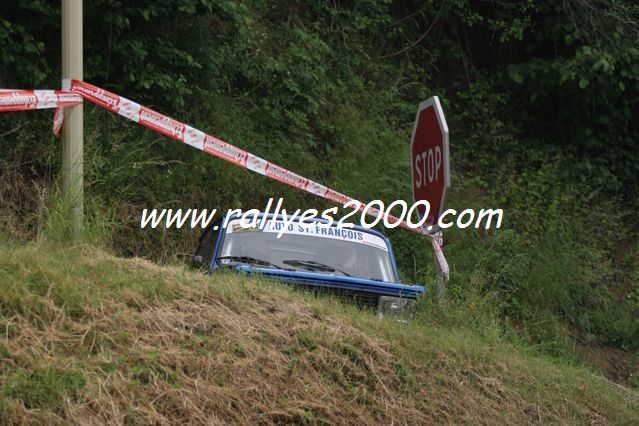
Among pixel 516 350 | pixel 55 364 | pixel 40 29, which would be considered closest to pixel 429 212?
pixel 516 350

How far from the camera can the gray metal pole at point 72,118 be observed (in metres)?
7.44

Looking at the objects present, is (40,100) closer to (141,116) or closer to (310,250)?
(141,116)

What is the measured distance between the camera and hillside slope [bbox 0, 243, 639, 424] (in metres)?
4.73

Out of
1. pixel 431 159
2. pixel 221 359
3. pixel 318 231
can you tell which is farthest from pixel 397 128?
pixel 221 359

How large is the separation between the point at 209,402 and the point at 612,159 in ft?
40.5

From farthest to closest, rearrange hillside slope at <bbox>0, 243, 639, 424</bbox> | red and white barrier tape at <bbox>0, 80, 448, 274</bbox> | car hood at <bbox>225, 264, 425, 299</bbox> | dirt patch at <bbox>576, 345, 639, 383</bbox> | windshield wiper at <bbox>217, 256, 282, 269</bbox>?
dirt patch at <bbox>576, 345, 639, 383</bbox> → windshield wiper at <bbox>217, 256, 282, 269</bbox> → red and white barrier tape at <bbox>0, 80, 448, 274</bbox> → car hood at <bbox>225, 264, 425, 299</bbox> → hillside slope at <bbox>0, 243, 639, 424</bbox>

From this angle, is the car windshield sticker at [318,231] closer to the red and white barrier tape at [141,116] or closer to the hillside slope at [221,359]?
the red and white barrier tape at [141,116]

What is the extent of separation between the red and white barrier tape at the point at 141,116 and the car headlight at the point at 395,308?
3.46 ft

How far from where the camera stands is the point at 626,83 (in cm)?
1532

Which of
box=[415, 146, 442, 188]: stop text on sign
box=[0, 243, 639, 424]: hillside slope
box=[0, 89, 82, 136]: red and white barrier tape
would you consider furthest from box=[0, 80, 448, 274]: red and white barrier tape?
box=[0, 243, 639, 424]: hillside slope

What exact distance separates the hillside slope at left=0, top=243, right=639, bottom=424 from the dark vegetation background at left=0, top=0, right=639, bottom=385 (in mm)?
1173

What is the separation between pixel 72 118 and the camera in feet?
25.6

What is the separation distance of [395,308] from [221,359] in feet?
7.44

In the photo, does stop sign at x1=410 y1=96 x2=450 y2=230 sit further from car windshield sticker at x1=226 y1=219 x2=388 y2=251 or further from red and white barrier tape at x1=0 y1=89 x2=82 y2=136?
red and white barrier tape at x1=0 y1=89 x2=82 y2=136
